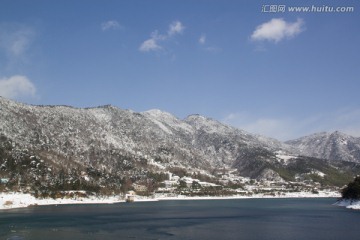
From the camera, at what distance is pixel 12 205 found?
173m

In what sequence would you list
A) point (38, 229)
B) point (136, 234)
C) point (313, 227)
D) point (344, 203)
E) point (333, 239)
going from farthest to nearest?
point (344, 203), point (313, 227), point (38, 229), point (136, 234), point (333, 239)

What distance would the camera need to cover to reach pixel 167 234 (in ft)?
286

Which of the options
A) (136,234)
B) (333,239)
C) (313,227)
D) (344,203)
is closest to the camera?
(333,239)

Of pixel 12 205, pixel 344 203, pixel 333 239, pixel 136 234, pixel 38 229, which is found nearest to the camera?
pixel 333 239

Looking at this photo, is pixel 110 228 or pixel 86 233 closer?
pixel 86 233

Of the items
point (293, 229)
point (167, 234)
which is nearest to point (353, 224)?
point (293, 229)

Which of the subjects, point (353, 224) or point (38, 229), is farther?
point (353, 224)

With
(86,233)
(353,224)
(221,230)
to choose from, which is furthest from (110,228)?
(353,224)

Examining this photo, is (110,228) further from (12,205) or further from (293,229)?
(12,205)

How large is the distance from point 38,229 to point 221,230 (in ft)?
134

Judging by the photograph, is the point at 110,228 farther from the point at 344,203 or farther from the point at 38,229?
the point at 344,203

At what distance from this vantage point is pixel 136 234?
8669 cm

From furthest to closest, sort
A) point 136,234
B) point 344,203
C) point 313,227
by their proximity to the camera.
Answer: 1. point 344,203
2. point 313,227
3. point 136,234

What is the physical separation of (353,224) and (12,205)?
431 ft
